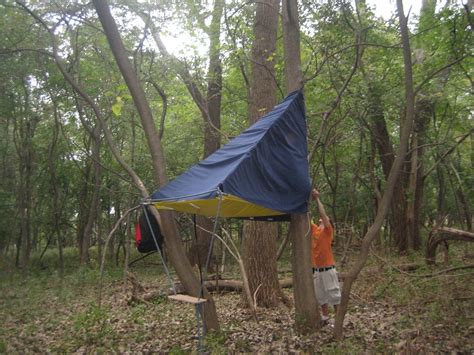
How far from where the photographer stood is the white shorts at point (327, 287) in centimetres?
599

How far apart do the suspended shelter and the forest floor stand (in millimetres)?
1634

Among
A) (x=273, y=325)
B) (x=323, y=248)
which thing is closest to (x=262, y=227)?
(x=323, y=248)

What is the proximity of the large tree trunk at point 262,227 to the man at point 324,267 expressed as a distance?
1369 mm

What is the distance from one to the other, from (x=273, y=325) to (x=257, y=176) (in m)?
2.61

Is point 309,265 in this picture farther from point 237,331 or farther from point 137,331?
point 137,331

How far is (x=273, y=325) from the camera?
247 inches

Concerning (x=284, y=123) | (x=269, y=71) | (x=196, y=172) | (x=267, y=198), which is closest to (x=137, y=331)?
(x=196, y=172)

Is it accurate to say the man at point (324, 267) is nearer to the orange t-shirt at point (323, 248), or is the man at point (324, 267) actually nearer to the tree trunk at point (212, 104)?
the orange t-shirt at point (323, 248)

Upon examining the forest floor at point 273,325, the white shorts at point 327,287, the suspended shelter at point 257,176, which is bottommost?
the forest floor at point 273,325

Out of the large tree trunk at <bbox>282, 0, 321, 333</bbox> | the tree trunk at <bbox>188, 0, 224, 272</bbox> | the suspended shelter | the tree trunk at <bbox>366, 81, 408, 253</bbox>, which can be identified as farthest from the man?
the tree trunk at <bbox>366, 81, 408, 253</bbox>

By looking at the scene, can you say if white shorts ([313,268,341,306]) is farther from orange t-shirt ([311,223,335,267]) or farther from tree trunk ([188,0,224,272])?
tree trunk ([188,0,224,272])

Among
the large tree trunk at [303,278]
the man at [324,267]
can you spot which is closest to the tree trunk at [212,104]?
the man at [324,267]

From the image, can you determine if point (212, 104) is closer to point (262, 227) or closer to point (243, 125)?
point (243, 125)

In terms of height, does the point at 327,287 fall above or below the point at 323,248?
below
